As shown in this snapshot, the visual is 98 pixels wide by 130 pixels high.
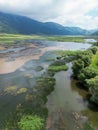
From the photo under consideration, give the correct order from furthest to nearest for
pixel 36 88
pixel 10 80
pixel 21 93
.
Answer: pixel 10 80 → pixel 36 88 → pixel 21 93

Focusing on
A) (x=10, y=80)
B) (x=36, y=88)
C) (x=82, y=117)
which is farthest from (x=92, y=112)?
(x=10, y=80)

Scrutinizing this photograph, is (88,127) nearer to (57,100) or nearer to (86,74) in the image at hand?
(57,100)

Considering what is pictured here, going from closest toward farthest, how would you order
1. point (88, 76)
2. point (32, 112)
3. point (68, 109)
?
1. point (32, 112)
2. point (68, 109)
3. point (88, 76)

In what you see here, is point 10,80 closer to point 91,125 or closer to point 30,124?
point 30,124

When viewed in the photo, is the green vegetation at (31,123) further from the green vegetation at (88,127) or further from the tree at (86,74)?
the tree at (86,74)

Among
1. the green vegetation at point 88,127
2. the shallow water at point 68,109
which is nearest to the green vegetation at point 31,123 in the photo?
the shallow water at point 68,109

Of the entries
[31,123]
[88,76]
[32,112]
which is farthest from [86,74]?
[31,123]

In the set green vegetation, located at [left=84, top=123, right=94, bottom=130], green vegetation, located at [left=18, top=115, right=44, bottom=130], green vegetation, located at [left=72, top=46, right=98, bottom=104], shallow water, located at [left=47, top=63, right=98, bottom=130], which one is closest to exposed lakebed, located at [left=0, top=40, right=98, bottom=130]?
shallow water, located at [left=47, top=63, right=98, bottom=130]

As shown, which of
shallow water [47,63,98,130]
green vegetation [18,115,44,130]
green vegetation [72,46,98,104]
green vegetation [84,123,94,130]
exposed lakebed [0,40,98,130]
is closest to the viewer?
green vegetation [18,115,44,130]

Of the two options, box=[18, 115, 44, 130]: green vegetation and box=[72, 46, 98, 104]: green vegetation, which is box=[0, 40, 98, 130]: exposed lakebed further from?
box=[72, 46, 98, 104]: green vegetation
